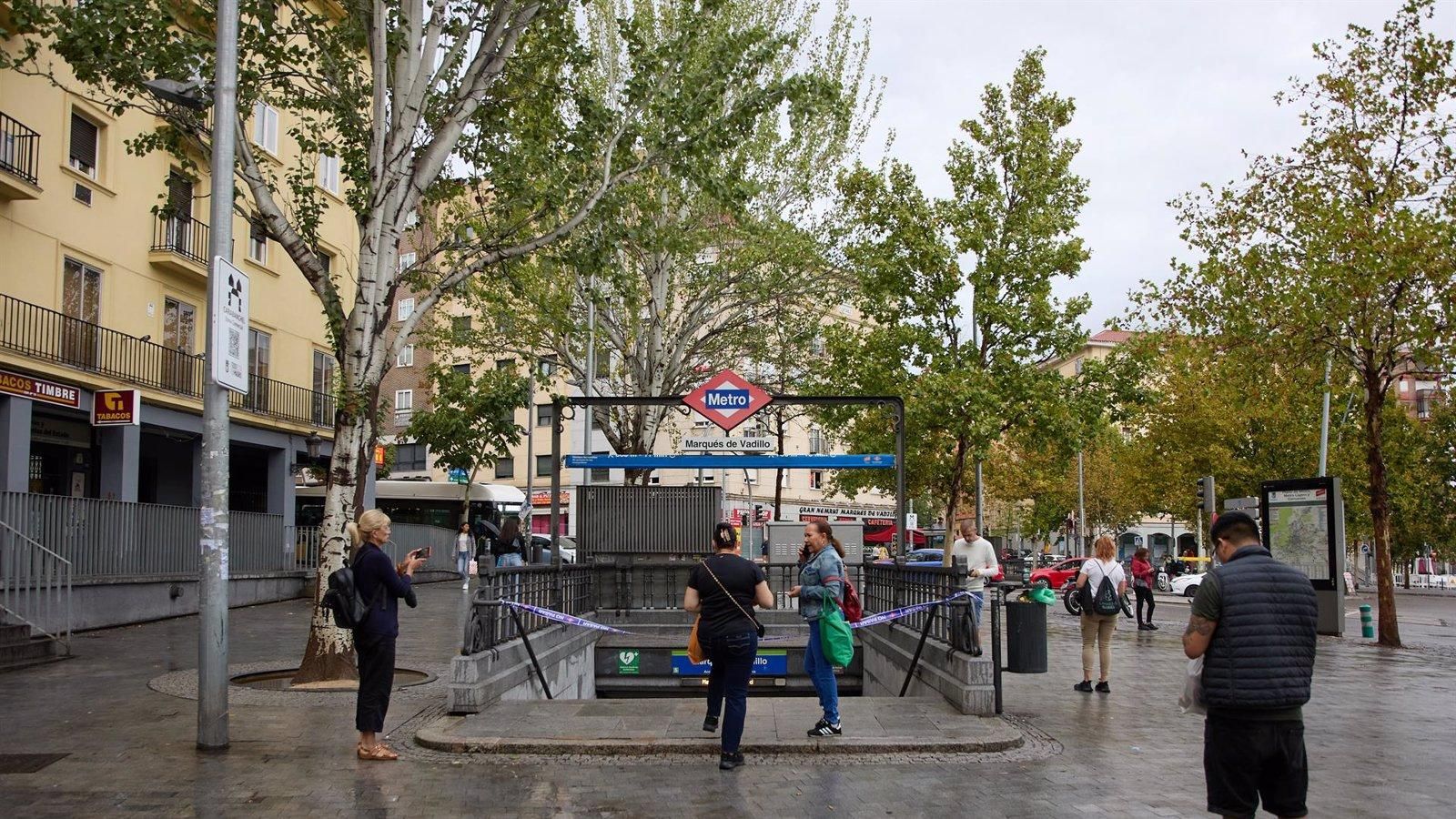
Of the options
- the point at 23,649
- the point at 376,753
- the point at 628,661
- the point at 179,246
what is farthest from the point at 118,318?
the point at 376,753

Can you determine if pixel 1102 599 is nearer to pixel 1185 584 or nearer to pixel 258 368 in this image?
pixel 258 368

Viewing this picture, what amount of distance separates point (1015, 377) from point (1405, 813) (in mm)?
19824

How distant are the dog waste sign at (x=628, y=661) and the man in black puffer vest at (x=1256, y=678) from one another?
13.5 m

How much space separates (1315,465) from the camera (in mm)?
46875

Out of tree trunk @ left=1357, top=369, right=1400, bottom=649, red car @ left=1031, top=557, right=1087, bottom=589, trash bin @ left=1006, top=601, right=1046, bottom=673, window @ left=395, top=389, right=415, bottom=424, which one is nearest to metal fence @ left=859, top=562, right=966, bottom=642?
trash bin @ left=1006, top=601, right=1046, bottom=673

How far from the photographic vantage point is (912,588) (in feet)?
47.9

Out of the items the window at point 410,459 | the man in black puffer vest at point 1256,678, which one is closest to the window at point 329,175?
the man in black puffer vest at point 1256,678

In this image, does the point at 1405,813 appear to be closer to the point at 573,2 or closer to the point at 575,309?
the point at 573,2

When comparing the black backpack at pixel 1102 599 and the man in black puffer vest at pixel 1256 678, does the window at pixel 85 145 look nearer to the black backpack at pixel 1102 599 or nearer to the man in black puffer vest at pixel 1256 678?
the black backpack at pixel 1102 599

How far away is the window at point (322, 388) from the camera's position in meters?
32.8

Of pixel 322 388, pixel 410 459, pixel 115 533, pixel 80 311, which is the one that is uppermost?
pixel 80 311

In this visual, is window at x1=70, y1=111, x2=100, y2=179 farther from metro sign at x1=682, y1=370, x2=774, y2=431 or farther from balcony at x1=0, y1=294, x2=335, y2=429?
metro sign at x1=682, y1=370, x2=774, y2=431

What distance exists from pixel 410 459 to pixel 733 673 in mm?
67170

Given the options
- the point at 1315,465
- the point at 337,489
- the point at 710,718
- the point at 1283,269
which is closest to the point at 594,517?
the point at 337,489
